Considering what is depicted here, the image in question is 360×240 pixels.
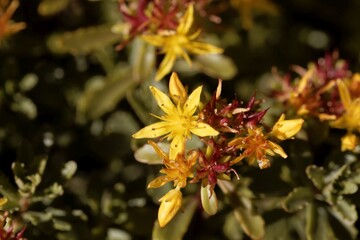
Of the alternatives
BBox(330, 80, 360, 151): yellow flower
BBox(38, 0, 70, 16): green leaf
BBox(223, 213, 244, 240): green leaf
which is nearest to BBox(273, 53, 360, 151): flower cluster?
BBox(330, 80, 360, 151): yellow flower

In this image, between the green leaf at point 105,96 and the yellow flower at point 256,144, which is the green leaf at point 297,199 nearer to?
the yellow flower at point 256,144

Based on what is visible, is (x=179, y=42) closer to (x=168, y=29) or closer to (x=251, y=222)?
(x=168, y=29)

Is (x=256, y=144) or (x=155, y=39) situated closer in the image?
(x=256, y=144)

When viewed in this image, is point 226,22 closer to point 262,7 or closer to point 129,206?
point 262,7

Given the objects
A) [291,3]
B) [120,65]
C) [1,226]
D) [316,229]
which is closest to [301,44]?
[291,3]

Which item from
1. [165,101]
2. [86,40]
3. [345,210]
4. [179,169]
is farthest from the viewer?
[86,40]

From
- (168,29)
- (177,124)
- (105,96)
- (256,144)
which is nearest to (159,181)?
(177,124)

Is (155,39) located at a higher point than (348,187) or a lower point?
higher

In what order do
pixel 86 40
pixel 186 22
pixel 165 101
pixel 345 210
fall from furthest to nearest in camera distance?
pixel 86 40
pixel 186 22
pixel 345 210
pixel 165 101

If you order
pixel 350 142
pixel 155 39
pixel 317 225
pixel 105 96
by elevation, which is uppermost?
pixel 155 39
